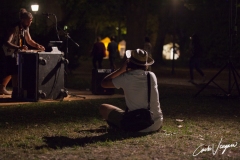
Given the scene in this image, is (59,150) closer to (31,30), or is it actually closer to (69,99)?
(69,99)

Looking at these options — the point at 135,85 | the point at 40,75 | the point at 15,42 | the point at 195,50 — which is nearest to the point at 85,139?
the point at 135,85

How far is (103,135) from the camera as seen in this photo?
854 centimetres

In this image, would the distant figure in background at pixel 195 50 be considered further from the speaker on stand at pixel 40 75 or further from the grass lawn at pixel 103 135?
the speaker on stand at pixel 40 75

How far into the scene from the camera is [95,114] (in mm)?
10750

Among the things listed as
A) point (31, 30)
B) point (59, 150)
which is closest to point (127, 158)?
point (59, 150)

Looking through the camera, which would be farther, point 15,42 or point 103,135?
point 15,42

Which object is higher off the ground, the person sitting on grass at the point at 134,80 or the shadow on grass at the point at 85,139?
the person sitting on grass at the point at 134,80

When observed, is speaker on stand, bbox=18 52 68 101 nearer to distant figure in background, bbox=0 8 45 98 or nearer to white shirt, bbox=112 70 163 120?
distant figure in background, bbox=0 8 45 98

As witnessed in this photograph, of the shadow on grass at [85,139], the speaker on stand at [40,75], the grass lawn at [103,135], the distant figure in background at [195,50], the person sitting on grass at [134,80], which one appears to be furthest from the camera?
the distant figure in background at [195,50]

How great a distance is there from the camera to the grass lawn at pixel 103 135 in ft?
23.7

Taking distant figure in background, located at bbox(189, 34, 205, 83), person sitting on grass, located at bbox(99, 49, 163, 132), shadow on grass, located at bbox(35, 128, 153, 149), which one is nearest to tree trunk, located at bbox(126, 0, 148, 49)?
distant figure in background, located at bbox(189, 34, 205, 83)

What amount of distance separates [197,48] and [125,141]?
38.9ft

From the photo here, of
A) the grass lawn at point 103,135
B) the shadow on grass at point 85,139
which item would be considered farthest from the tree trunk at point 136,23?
the shadow on grass at point 85,139

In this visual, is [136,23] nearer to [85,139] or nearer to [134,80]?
[134,80]
